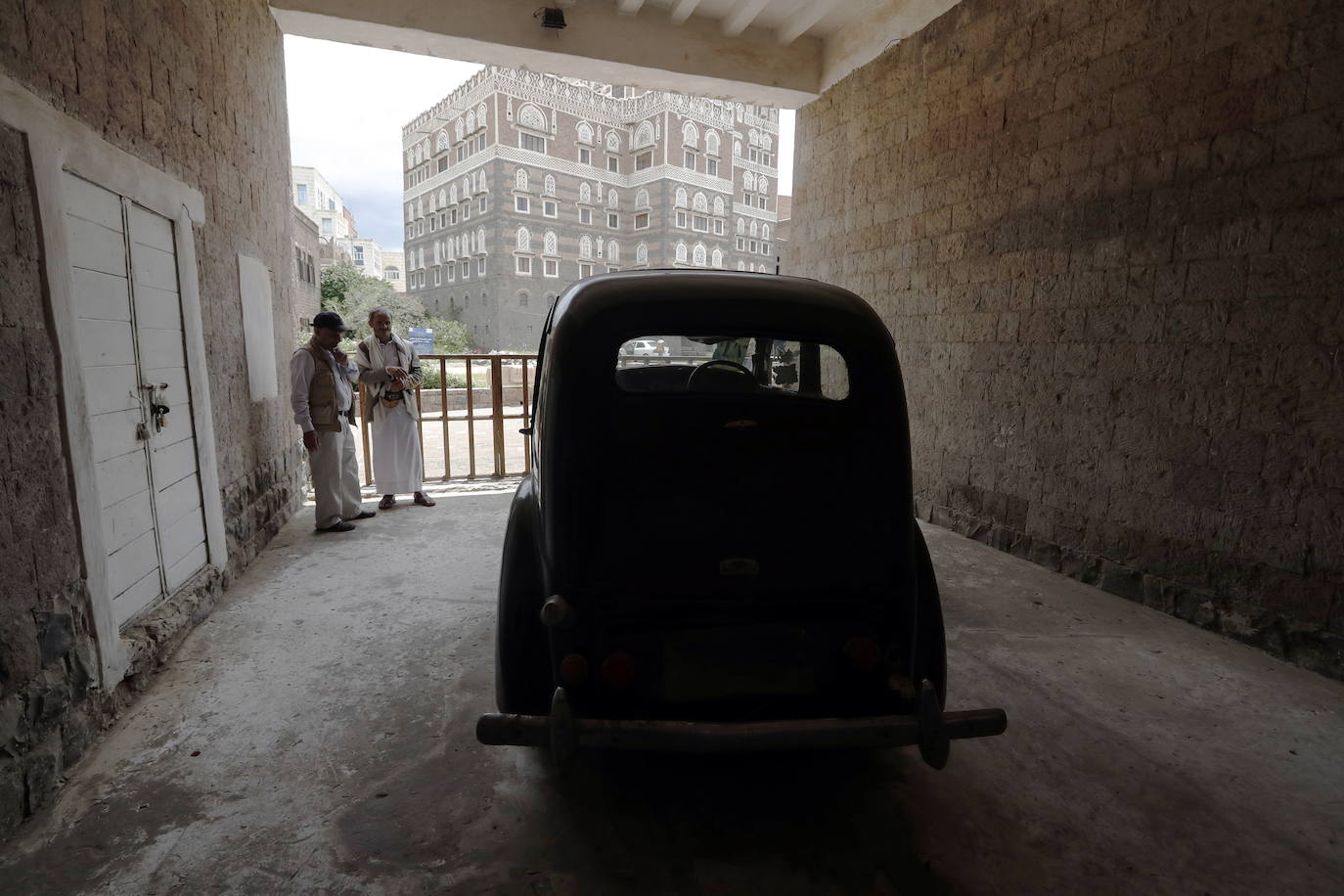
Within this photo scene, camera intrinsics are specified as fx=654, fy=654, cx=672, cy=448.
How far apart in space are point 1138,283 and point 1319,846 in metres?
3.05

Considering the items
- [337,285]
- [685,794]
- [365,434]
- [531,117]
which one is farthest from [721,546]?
[531,117]

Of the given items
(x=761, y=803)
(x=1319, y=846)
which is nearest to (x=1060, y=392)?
(x=1319, y=846)

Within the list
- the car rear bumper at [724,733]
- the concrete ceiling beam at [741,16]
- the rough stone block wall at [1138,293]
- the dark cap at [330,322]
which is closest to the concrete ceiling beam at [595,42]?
the concrete ceiling beam at [741,16]

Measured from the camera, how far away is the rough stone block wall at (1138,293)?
10.5ft

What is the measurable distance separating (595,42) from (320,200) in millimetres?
58244

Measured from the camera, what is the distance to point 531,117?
39.9 m

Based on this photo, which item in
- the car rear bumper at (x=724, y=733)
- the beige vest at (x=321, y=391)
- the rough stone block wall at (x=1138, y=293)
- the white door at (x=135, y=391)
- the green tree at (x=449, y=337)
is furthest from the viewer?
the green tree at (x=449, y=337)

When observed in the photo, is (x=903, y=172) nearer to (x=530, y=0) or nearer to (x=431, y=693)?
(x=530, y=0)

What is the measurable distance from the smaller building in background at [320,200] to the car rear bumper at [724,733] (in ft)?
176

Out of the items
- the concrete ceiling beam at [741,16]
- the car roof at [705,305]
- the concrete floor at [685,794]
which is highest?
the concrete ceiling beam at [741,16]

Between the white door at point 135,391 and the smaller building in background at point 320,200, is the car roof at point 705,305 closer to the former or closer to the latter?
A: the white door at point 135,391

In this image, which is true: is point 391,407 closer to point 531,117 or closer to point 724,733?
point 724,733

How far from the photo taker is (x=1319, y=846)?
2027 millimetres

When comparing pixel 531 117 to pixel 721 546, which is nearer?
pixel 721 546
